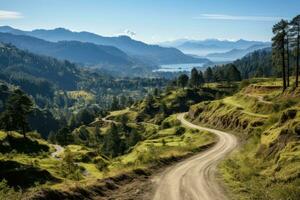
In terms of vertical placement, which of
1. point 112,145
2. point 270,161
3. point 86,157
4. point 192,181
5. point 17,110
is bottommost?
point 112,145

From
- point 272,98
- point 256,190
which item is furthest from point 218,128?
point 256,190

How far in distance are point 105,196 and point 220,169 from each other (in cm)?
1938

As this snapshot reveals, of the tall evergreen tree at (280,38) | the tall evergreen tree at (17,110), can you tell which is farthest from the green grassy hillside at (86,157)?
the tall evergreen tree at (280,38)

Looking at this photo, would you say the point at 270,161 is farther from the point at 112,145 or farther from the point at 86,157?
the point at 112,145

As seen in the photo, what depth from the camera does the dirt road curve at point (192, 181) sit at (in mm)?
34812

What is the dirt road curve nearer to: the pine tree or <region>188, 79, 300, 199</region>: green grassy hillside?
<region>188, 79, 300, 199</region>: green grassy hillside

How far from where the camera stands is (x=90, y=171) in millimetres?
85750

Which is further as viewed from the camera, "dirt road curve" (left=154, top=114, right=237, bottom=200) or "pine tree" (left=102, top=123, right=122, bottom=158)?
"pine tree" (left=102, top=123, right=122, bottom=158)

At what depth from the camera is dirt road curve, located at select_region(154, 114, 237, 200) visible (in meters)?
34.8

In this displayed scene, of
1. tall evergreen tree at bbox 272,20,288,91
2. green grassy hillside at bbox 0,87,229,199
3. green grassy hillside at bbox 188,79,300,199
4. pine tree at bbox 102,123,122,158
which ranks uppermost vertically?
tall evergreen tree at bbox 272,20,288,91

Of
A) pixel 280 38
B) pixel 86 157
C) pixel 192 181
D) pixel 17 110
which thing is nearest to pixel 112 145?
pixel 86 157

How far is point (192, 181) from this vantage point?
4109 centimetres

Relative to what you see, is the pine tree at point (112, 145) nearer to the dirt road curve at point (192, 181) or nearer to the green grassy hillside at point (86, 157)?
the green grassy hillside at point (86, 157)

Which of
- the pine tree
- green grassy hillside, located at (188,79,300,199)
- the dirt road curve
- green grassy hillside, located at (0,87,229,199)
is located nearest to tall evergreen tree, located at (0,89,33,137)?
green grassy hillside, located at (0,87,229,199)
